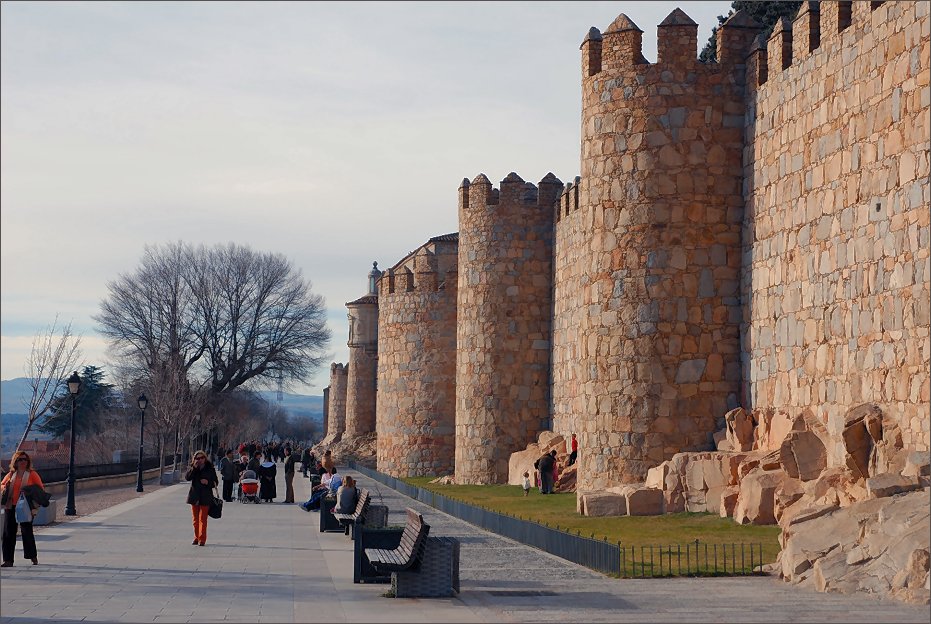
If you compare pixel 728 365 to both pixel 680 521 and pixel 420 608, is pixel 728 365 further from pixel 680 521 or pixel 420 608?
pixel 420 608

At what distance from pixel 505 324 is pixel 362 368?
1058 inches

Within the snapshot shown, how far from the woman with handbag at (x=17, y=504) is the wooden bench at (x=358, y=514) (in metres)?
3.35

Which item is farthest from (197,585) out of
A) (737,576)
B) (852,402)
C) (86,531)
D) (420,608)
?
(852,402)

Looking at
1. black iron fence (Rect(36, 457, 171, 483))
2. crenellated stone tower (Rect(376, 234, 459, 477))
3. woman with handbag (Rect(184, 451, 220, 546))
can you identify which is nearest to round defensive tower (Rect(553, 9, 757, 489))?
woman with handbag (Rect(184, 451, 220, 546))

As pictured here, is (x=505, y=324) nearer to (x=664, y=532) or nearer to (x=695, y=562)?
(x=664, y=532)

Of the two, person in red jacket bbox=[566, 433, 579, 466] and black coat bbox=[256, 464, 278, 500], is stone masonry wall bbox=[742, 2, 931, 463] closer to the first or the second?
person in red jacket bbox=[566, 433, 579, 466]

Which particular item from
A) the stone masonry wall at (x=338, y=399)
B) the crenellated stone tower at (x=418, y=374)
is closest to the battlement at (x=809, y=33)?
the crenellated stone tower at (x=418, y=374)

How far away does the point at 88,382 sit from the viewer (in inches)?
2623

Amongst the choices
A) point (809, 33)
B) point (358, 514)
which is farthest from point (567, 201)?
point (358, 514)

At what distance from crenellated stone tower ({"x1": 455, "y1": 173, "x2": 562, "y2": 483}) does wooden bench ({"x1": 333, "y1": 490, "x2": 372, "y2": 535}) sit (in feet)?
43.5

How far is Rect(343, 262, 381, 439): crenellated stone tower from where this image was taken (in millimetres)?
55812

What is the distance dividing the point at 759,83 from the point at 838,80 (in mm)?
3053

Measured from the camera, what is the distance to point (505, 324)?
3100 centimetres

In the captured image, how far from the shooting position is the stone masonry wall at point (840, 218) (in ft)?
46.3
